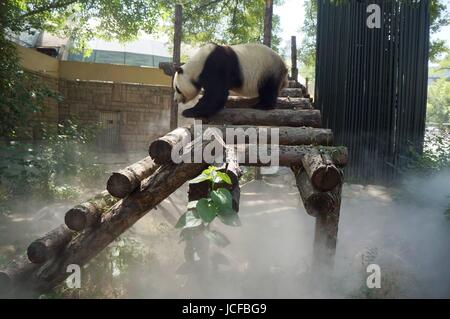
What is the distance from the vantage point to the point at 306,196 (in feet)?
10.1

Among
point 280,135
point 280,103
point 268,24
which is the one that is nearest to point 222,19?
point 268,24

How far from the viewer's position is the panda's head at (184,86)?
516cm

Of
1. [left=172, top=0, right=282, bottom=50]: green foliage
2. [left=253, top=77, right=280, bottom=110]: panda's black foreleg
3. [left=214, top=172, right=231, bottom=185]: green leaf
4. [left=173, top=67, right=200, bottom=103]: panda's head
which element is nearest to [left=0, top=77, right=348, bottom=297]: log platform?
[left=214, top=172, right=231, bottom=185]: green leaf

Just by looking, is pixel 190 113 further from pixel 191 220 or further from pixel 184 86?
pixel 191 220

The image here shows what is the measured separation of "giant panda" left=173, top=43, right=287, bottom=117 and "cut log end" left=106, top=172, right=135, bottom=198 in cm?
181

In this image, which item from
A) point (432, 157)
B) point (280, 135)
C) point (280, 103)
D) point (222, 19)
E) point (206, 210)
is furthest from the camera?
point (222, 19)

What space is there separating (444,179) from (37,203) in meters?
6.51

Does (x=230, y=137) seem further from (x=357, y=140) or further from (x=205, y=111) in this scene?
(x=357, y=140)

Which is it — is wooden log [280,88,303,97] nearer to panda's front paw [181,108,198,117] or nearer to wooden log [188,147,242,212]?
panda's front paw [181,108,198,117]

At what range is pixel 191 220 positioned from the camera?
2.67 m

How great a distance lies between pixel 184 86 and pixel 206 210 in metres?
2.93

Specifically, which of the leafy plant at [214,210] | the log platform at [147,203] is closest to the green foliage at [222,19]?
the log platform at [147,203]

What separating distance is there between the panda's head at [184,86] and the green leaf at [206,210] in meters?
2.81

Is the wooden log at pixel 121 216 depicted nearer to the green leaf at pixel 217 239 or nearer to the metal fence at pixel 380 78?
the green leaf at pixel 217 239
